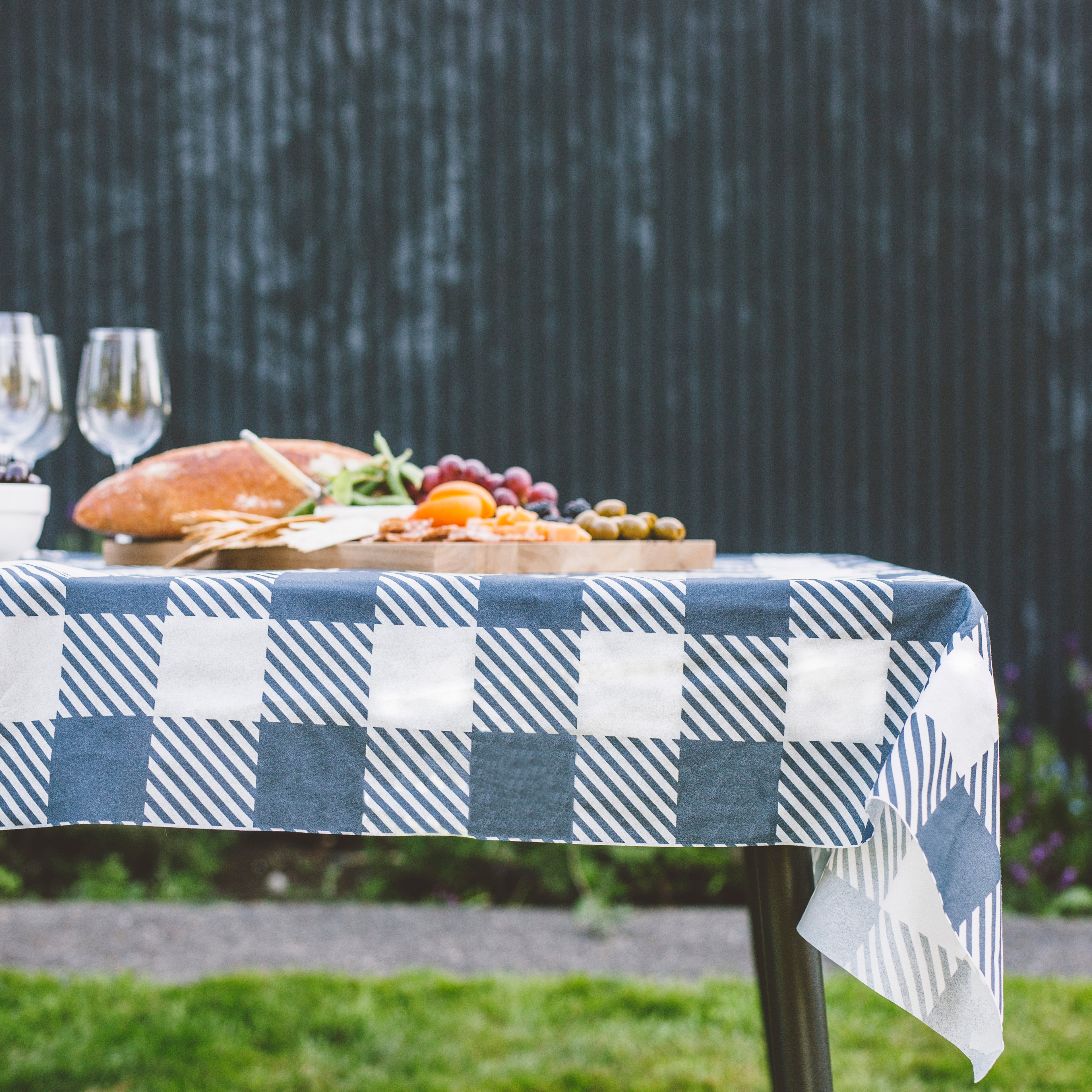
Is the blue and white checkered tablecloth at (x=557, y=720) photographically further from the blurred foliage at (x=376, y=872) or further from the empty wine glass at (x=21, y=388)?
the blurred foliage at (x=376, y=872)

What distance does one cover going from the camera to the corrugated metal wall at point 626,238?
330 cm

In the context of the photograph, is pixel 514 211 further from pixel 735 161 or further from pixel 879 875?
pixel 879 875

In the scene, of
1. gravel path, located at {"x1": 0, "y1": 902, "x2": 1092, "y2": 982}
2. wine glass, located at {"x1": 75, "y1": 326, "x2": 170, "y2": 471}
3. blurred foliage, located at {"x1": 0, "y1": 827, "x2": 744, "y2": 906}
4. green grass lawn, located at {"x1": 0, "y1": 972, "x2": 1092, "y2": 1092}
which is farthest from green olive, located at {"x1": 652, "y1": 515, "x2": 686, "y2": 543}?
blurred foliage, located at {"x1": 0, "y1": 827, "x2": 744, "y2": 906}

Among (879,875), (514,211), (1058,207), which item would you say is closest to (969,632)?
(879,875)

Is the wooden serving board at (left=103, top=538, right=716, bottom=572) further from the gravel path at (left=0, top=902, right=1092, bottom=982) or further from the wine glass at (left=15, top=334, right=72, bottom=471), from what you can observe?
the gravel path at (left=0, top=902, right=1092, bottom=982)

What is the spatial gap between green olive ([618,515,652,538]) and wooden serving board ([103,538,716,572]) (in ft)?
0.05

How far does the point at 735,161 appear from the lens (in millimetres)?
3309

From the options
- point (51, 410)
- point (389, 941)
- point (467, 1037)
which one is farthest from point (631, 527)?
point (389, 941)

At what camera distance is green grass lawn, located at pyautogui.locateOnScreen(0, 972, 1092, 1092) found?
1.79 metres

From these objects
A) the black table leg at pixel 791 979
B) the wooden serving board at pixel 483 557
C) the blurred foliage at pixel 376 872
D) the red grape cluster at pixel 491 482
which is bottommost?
the blurred foliage at pixel 376 872

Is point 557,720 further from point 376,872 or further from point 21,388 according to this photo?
point 376,872

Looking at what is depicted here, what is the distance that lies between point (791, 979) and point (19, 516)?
36.6 inches

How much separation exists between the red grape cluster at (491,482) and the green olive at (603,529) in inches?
9.0

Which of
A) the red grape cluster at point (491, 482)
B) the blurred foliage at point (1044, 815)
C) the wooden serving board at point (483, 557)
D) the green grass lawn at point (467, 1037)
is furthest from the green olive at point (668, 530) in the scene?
the blurred foliage at point (1044, 815)
